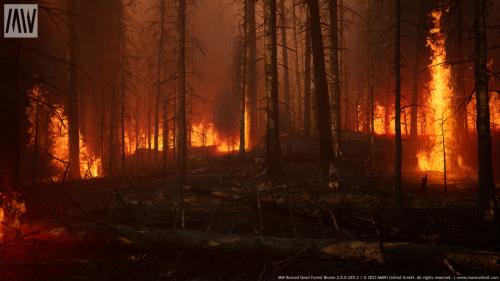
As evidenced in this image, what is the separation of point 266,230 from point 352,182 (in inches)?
242

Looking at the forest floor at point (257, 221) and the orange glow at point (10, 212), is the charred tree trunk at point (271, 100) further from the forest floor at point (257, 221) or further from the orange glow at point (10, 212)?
the orange glow at point (10, 212)

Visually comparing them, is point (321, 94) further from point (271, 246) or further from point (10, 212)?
point (10, 212)

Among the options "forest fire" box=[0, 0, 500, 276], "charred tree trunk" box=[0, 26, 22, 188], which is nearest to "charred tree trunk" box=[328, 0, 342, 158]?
"forest fire" box=[0, 0, 500, 276]

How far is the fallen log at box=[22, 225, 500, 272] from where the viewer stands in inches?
183

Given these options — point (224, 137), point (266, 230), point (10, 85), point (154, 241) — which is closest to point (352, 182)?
point (266, 230)

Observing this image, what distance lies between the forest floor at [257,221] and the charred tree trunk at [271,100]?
720 millimetres

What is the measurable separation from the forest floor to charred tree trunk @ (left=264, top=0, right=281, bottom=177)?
72 centimetres

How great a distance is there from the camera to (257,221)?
764 centimetres

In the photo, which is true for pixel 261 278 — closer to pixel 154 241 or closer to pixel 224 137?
pixel 154 241

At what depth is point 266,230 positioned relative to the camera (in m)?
6.95

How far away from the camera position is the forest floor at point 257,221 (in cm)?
502
